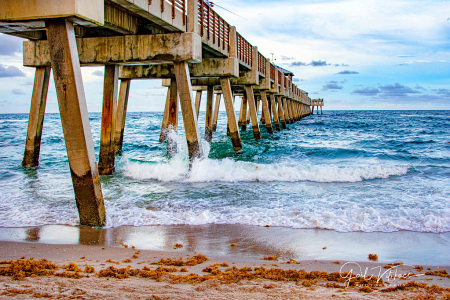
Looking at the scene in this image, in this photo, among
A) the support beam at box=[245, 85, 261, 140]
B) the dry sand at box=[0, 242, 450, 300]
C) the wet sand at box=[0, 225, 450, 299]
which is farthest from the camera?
the support beam at box=[245, 85, 261, 140]

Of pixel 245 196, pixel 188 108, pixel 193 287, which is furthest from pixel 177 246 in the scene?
pixel 188 108

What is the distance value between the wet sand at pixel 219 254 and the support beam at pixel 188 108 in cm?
497

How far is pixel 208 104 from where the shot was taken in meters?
20.0

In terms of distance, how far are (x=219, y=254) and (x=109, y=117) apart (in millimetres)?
6957

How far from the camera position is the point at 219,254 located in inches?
166

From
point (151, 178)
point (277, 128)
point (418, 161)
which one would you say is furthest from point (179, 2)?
point (277, 128)

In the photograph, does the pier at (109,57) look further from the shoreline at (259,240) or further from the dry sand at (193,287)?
the dry sand at (193,287)

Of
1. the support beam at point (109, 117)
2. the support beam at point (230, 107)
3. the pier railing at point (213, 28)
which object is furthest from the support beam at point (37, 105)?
the support beam at point (230, 107)

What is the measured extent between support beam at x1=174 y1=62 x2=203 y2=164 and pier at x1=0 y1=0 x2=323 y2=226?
0.03m

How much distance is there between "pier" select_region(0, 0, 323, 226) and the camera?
4789mm

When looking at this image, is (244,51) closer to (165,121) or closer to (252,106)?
(252,106)

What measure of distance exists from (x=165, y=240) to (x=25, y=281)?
1.93 meters

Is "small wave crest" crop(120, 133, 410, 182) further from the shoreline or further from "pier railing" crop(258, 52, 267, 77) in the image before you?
"pier railing" crop(258, 52, 267, 77)

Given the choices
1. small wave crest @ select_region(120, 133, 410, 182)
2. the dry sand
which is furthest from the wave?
small wave crest @ select_region(120, 133, 410, 182)
